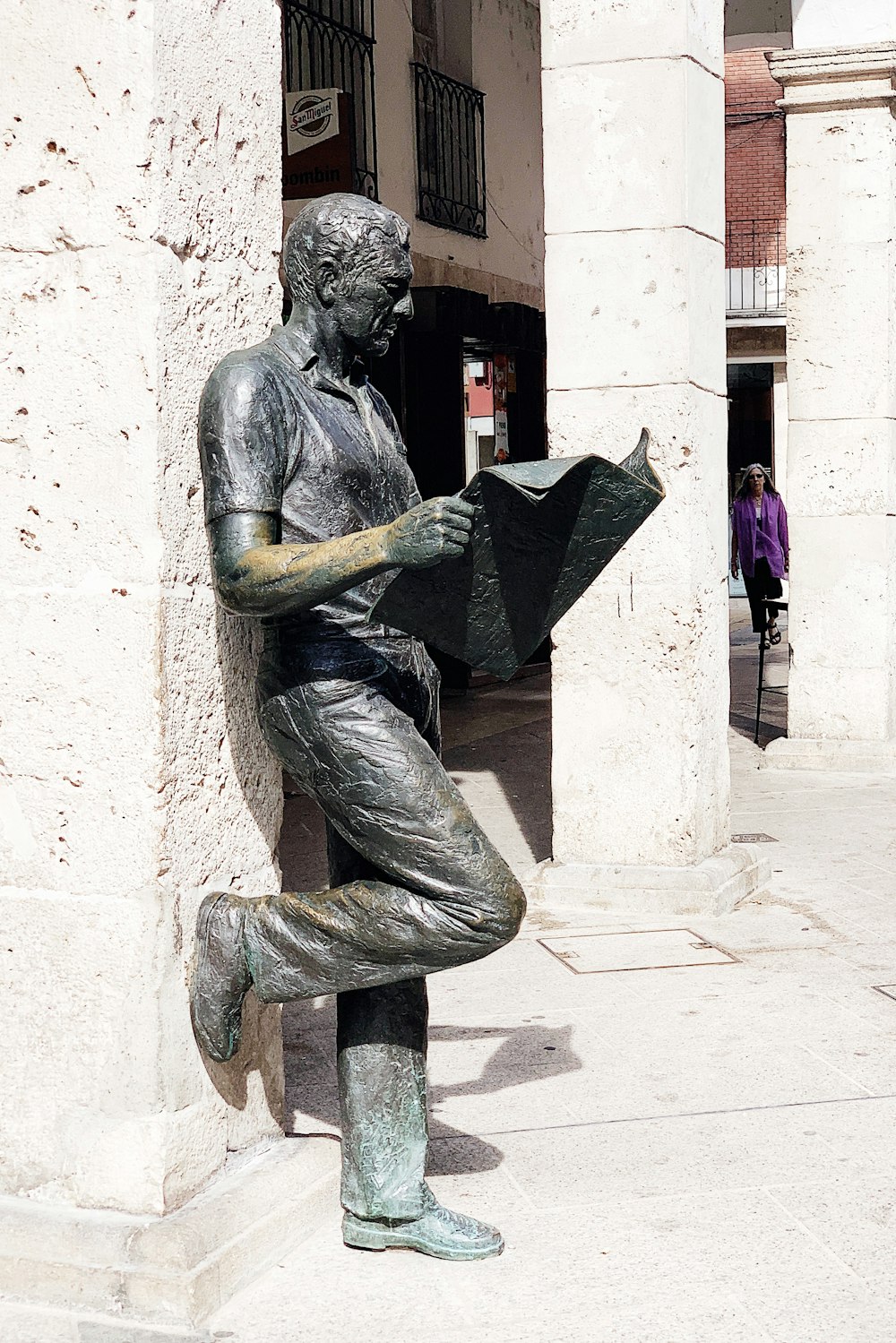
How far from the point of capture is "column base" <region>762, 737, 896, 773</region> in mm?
9789

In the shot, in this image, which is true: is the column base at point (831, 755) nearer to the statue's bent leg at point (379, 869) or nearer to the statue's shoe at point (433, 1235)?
the statue's shoe at point (433, 1235)

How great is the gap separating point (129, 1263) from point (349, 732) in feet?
3.47

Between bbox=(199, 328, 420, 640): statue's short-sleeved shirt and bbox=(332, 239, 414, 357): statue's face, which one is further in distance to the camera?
bbox=(332, 239, 414, 357): statue's face

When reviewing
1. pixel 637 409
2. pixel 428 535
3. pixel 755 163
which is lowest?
pixel 428 535

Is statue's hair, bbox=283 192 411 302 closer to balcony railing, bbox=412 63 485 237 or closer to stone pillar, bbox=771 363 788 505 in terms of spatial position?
balcony railing, bbox=412 63 485 237

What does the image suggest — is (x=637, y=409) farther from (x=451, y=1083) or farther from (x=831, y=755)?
(x=831, y=755)

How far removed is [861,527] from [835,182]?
6.29 ft

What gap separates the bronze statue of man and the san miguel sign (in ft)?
23.5

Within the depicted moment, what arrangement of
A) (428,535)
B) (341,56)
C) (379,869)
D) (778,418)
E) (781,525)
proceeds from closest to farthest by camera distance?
1. (428,535)
2. (379,869)
3. (341,56)
4. (781,525)
5. (778,418)

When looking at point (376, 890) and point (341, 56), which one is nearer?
point (376, 890)

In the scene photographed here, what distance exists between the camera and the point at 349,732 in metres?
3.39

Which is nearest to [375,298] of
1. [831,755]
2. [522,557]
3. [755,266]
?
[522,557]

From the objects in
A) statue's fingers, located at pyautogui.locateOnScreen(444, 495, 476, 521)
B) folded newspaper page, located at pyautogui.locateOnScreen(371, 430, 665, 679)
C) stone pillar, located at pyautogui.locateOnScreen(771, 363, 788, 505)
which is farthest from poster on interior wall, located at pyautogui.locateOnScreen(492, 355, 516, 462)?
stone pillar, located at pyautogui.locateOnScreen(771, 363, 788, 505)

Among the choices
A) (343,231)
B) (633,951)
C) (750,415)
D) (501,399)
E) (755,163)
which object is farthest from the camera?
(750,415)
